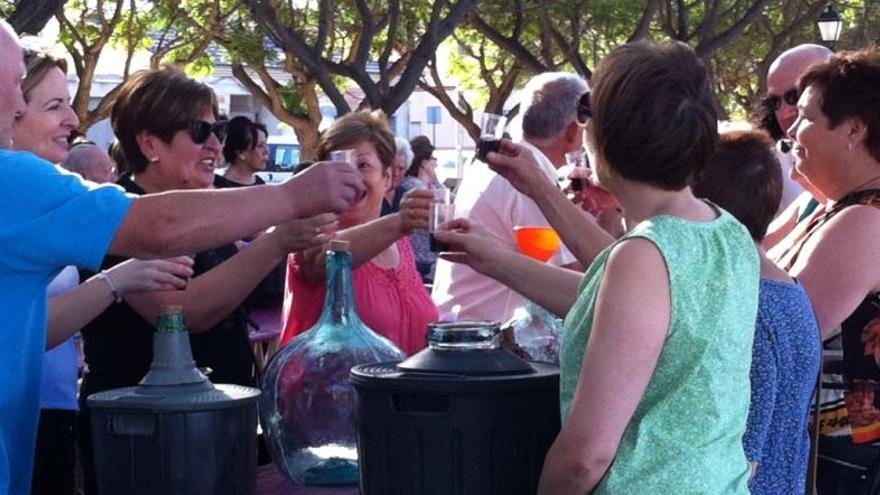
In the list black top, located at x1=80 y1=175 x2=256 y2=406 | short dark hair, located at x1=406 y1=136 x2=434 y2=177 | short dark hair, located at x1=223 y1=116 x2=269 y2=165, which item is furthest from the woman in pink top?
short dark hair, located at x1=406 y1=136 x2=434 y2=177

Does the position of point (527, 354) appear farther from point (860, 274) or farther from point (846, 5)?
point (846, 5)

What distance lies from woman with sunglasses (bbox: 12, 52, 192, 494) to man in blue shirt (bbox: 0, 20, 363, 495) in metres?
0.44

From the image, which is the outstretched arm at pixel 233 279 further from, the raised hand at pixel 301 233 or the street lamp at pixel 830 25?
the street lamp at pixel 830 25

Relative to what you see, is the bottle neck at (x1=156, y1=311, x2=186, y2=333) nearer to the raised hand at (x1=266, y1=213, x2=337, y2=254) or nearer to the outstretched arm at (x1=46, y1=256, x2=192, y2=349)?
the outstretched arm at (x1=46, y1=256, x2=192, y2=349)

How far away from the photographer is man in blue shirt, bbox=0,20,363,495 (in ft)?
7.44

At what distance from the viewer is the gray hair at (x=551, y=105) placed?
467cm

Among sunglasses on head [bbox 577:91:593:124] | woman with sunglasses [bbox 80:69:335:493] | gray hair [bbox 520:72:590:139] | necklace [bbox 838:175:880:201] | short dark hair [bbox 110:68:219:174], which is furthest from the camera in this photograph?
gray hair [bbox 520:72:590:139]

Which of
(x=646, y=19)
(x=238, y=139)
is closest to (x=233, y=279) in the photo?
(x=238, y=139)

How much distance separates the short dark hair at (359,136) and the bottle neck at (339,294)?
1.28 m

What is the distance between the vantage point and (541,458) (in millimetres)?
2385

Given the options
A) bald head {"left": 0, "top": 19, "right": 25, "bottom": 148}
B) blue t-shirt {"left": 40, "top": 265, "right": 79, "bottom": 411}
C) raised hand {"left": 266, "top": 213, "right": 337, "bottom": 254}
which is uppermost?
bald head {"left": 0, "top": 19, "right": 25, "bottom": 148}

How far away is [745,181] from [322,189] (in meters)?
1.02

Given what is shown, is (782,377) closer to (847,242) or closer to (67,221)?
(847,242)

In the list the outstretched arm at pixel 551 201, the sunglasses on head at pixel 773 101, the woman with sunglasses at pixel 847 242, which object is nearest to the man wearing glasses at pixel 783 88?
the sunglasses on head at pixel 773 101
